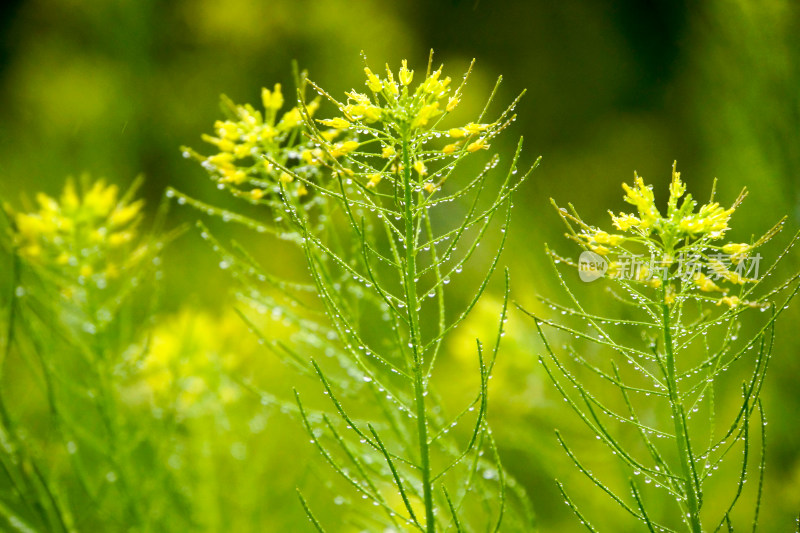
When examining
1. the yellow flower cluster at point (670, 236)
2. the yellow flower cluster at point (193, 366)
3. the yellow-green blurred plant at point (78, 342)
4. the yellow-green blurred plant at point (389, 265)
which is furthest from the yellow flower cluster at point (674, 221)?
the yellow flower cluster at point (193, 366)

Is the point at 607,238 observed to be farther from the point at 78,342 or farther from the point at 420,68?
the point at 420,68

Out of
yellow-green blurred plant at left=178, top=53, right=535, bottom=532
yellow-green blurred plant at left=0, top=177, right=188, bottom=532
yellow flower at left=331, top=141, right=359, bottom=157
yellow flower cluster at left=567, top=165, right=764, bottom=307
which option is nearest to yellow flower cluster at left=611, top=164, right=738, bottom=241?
yellow flower cluster at left=567, top=165, right=764, bottom=307

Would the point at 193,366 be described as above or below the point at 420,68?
below

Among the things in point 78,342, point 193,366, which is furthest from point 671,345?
point 193,366

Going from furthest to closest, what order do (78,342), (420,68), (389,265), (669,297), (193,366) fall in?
(420,68)
(193,366)
(78,342)
(389,265)
(669,297)

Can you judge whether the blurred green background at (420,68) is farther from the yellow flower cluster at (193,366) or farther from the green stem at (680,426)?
the green stem at (680,426)

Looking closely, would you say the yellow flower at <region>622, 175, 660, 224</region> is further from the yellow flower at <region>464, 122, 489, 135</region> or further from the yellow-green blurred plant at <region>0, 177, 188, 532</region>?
the yellow-green blurred plant at <region>0, 177, 188, 532</region>

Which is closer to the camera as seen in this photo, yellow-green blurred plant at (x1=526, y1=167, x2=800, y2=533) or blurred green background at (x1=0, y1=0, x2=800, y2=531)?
yellow-green blurred plant at (x1=526, y1=167, x2=800, y2=533)
